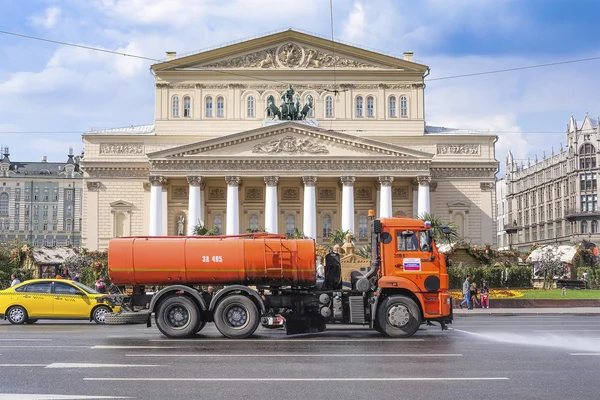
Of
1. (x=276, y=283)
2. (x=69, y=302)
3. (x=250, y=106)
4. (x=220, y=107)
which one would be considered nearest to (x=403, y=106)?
(x=250, y=106)

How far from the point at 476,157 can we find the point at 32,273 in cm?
3963

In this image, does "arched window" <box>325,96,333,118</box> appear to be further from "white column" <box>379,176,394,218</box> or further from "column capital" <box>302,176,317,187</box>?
"white column" <box>379,176,394,218</box>

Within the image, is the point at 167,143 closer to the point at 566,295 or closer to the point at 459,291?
the point at 459,291

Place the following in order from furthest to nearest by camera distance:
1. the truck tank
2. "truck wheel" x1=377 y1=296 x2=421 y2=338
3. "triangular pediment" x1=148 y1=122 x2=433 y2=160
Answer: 1. "triangular pediment" x1=148 y1=122 x2=433 y2=160
2. the truck tank
3. "truck wheel" x1=377 y1=296 x2=421 y2=338

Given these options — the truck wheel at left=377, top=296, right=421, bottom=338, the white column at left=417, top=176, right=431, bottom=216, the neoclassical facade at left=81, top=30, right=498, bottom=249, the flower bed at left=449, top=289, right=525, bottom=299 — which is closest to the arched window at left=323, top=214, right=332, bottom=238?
the neoclassical facade at left=81, top=30, right=498, bottom=249

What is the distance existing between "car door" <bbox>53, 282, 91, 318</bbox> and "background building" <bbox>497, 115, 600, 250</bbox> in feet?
271

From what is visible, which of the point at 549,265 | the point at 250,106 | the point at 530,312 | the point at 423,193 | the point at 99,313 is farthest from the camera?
the point at 250,106

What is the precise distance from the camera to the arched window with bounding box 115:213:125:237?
70.1 meters

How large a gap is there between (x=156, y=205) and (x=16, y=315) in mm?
38273

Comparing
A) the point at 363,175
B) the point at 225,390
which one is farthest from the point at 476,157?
the point at 225,390

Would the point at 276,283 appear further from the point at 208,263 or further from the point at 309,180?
the point at 309,180

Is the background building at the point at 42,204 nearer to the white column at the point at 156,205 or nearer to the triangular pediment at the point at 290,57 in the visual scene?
the triangular pediment at the point at 290,57

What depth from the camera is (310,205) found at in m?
65.5

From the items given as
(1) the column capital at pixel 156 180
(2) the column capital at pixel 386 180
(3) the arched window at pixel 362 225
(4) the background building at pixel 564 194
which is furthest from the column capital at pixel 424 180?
(4) the background building at pixel 564 194
